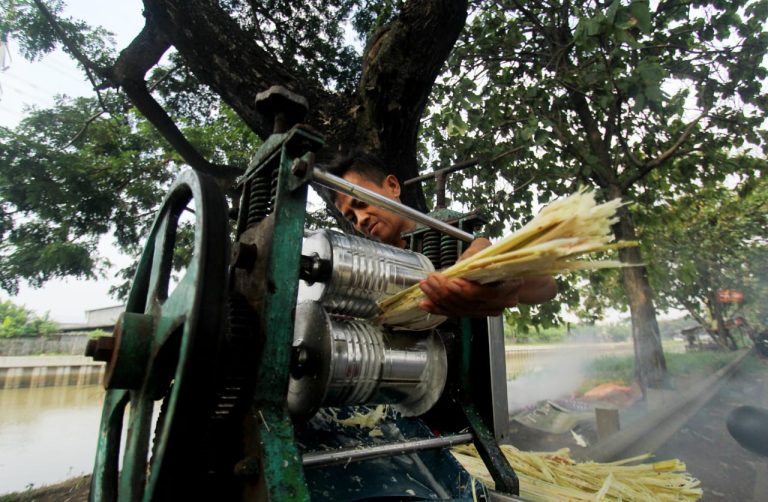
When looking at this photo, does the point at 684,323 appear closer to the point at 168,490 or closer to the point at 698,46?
the point at 698,46

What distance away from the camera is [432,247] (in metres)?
1.85

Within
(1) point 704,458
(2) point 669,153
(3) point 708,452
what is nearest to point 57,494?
(1) point 704,458

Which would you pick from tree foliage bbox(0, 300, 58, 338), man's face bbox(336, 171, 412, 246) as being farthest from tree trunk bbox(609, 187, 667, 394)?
tree foliage bbox(0, 300, 58, 338)

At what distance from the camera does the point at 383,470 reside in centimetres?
154

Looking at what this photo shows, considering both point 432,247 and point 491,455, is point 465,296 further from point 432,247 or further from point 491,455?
point 491,455

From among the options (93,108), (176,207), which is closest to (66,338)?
(93,108)

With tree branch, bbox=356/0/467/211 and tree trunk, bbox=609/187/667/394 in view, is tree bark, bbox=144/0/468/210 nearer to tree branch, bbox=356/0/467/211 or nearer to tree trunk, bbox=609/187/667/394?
tree branch, bbox=356/0/467/211

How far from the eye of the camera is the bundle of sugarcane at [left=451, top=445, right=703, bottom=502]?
1.87m

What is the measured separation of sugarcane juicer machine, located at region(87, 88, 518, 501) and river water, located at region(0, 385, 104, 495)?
3787mm

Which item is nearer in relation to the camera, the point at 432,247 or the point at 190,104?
the point at 432,247

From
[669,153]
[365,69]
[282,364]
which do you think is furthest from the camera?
[669,153]

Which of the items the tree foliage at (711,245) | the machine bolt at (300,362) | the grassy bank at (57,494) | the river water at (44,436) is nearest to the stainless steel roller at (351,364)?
the machine bolt at (300,362)

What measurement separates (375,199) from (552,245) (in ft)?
2.02

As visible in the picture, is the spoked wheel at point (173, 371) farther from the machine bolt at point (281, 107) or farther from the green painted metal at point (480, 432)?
the green painted metal at point (480, 432)
